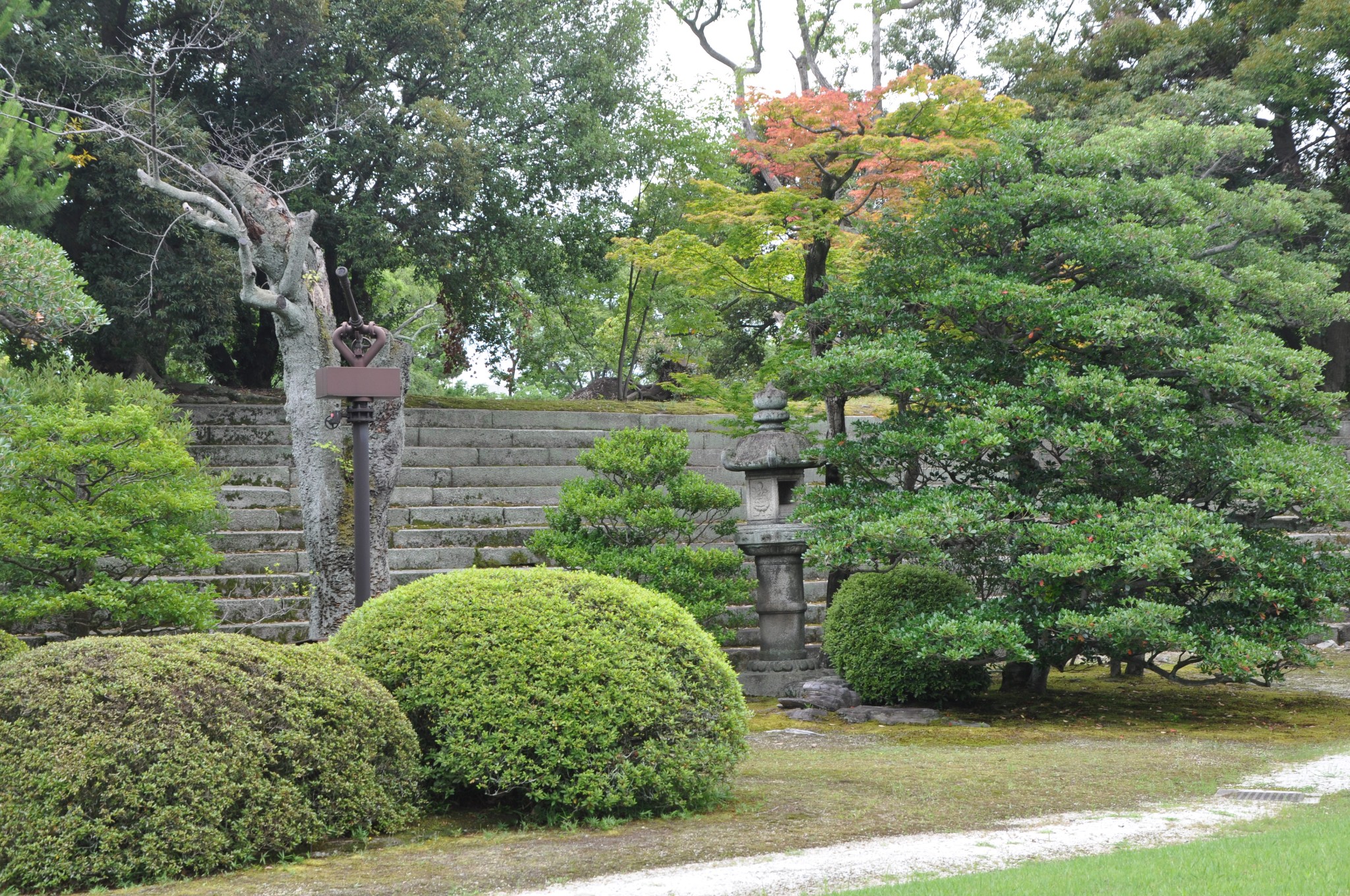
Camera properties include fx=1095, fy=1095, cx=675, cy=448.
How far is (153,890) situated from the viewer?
12.6 feet

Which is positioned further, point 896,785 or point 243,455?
point 243,455

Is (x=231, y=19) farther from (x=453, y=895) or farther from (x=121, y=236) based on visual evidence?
(x=453, y=895)

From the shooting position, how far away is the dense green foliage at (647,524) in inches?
370

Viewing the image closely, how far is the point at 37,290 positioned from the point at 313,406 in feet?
11.3

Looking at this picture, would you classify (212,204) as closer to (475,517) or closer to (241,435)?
(475,517)

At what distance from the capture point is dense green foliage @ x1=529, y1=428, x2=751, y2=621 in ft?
30.8

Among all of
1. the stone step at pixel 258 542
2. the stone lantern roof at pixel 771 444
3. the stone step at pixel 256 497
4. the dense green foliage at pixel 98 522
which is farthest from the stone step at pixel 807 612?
the dense green foliage at pixel 98 522

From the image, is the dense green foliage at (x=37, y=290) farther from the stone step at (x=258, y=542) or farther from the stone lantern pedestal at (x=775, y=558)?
the stone lantern pedestal at (x=775, y=558)

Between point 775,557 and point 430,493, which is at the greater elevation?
point 430,493

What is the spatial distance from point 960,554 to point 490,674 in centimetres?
480

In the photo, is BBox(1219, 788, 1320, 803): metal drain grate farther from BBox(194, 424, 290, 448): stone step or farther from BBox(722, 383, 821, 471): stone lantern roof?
BBox(194, 424, 290, 448): stone step

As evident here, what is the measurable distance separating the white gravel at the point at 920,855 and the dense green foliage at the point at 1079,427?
8.52 feet

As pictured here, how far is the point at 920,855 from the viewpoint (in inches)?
163

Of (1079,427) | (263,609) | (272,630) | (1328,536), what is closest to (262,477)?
(263,609)
